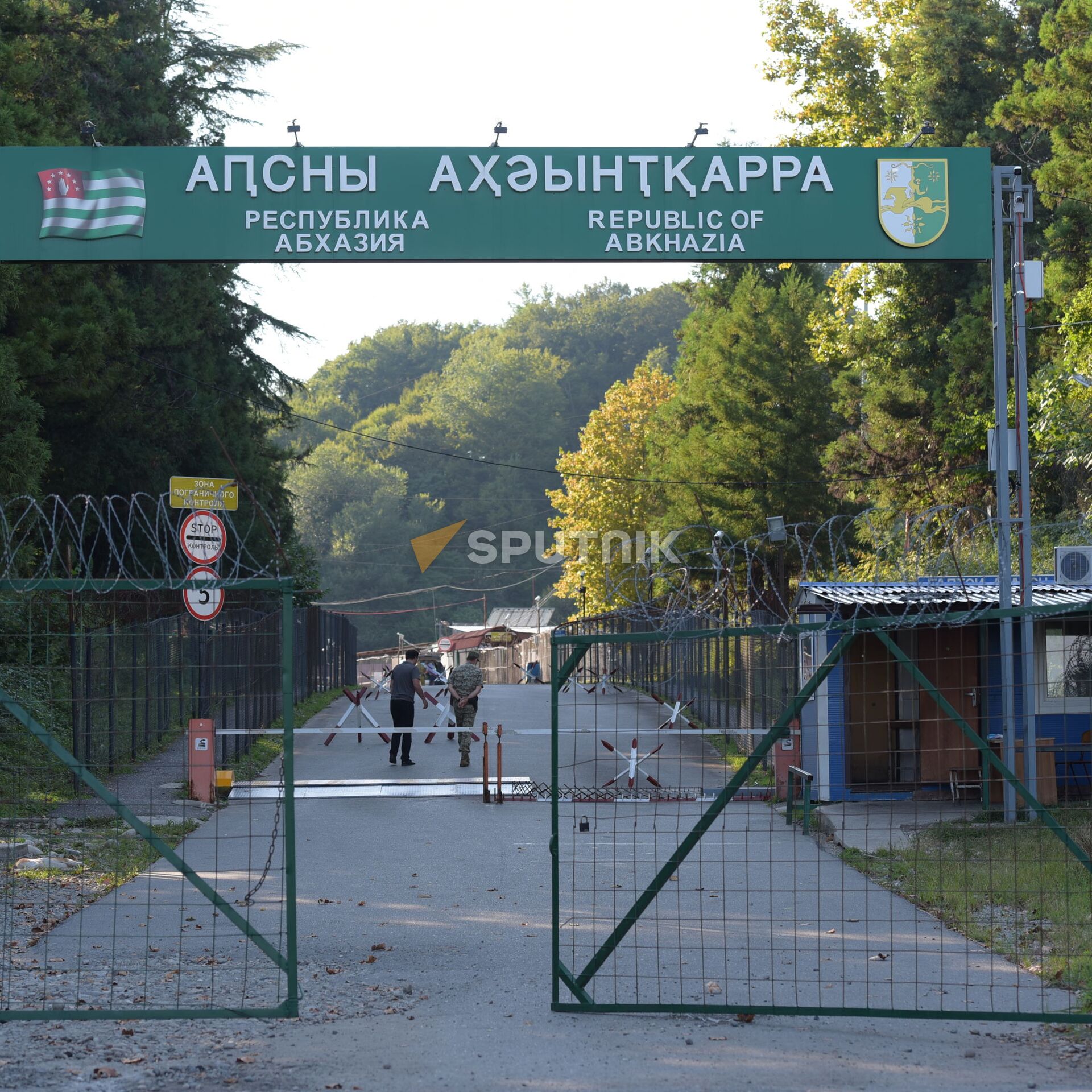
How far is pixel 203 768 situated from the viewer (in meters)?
15.5

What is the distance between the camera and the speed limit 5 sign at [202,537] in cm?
1455

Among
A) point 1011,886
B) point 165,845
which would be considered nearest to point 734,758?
point 1011,886

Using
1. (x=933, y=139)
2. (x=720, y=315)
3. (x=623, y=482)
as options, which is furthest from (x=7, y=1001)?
(x=623, y=482)

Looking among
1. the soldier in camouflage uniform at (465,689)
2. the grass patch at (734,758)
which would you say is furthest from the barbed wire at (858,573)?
the soldier in camouflage uniform at (465,689)

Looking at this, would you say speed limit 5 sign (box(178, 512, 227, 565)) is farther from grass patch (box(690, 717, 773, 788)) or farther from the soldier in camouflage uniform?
the soldier in camouflage uniform

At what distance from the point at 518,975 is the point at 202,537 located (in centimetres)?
830

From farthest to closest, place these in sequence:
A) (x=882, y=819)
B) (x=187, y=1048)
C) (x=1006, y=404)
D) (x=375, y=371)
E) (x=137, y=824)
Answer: (x=375, y=371), (x=882, y=819), (x=1006, y=404), (x=137, y=824), (x=187, y=1048)

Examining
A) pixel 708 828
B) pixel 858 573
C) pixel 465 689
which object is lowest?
pixel 465 689

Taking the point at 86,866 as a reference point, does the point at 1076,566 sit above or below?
above

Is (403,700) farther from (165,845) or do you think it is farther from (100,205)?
(165,845)

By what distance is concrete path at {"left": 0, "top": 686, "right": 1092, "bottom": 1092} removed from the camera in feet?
19.9

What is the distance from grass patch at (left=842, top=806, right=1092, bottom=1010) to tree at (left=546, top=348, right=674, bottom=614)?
42.4 m

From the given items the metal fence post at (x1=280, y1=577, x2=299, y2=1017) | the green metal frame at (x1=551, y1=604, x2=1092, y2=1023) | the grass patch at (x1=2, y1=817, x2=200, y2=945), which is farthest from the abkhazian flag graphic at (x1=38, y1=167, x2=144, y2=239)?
the green metal frame at (x1=551, y1=604, x2=1092, y2=1023)

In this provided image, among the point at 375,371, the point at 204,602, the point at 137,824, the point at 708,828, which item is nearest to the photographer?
the point at 137,824
